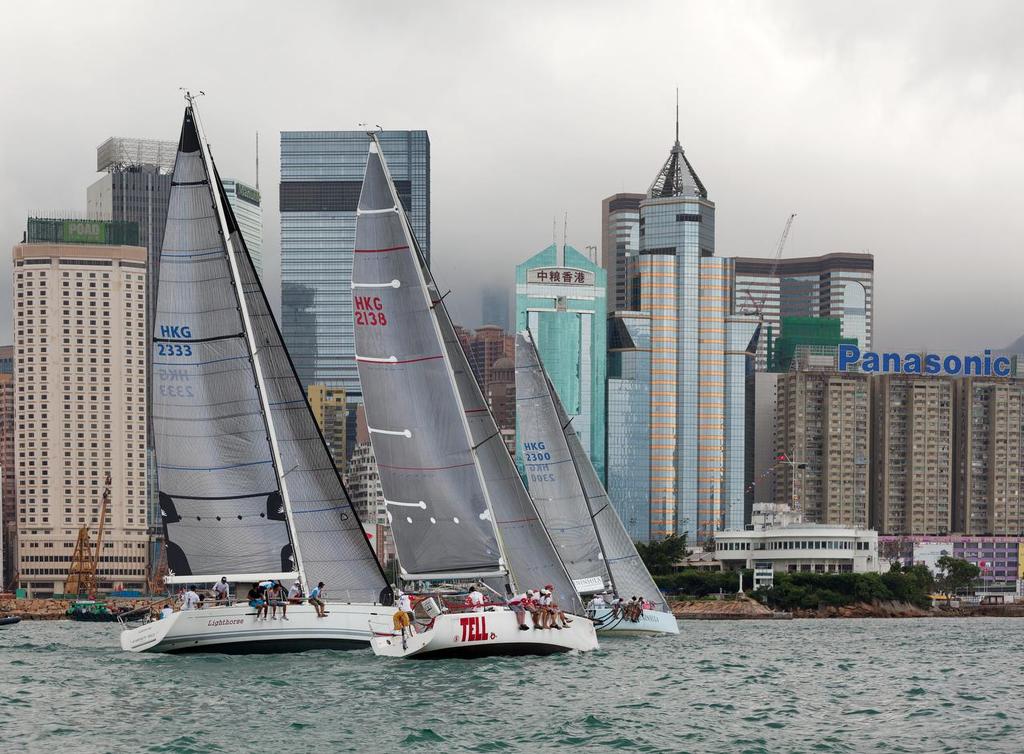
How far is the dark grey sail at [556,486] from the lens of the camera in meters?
75.4

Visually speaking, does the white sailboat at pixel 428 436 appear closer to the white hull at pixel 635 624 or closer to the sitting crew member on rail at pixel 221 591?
the sitting crew member on rail at pixel 221 591

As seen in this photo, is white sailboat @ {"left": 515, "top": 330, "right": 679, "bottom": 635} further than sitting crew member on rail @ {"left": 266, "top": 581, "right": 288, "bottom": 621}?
Yes

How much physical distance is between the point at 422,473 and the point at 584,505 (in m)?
22.9

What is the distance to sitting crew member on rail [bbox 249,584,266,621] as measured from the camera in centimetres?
5091

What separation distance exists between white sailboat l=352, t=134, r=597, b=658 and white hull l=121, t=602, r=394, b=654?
10.0ft

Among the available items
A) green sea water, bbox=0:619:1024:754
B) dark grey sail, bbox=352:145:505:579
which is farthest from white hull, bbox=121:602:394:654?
dark grey sail, bbox=352:145:505:579

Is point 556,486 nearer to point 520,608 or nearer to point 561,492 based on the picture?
point 561,492

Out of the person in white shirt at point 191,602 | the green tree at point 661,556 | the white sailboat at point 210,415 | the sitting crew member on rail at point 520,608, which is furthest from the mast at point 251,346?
the green tree at point 661,556

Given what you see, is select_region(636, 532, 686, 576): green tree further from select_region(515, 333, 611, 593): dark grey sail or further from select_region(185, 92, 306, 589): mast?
select_region(185, 92, 306, 589): mast

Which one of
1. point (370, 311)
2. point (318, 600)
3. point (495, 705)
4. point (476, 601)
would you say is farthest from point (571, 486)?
point (495, 705)

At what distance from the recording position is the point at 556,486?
75.8 m

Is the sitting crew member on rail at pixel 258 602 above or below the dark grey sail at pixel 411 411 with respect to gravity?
below

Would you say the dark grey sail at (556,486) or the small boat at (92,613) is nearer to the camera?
the dark grey sail at (556,486)

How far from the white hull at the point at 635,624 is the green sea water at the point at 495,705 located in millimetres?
15954
